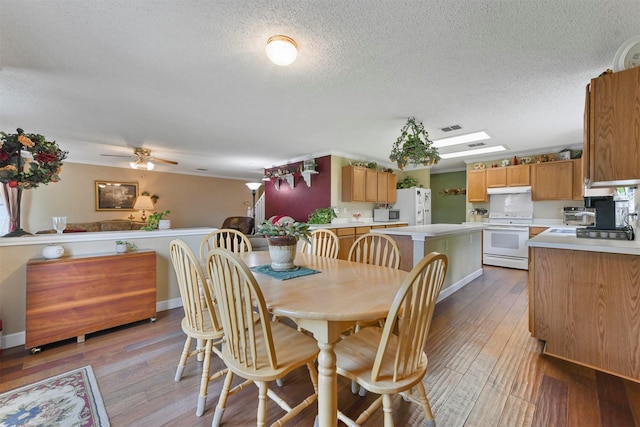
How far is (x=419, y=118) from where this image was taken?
3.21 metres

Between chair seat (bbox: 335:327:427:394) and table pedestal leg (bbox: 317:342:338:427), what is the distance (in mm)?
67

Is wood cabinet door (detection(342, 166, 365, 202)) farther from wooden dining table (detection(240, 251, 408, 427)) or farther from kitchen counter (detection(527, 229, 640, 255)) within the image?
wooden dining table (detection(240, 251, 408, 427))

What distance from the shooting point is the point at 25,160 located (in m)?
2.18

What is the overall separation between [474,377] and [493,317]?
1.27 m

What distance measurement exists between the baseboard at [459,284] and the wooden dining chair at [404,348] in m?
2.36

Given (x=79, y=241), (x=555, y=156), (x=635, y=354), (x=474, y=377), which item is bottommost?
(x=474, y=377)

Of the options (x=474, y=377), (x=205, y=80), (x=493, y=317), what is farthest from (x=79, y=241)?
(x=493, y=317)

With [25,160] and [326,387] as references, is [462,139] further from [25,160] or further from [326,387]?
[25,160]

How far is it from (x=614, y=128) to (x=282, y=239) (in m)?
2.38

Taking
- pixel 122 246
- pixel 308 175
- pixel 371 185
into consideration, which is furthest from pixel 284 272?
pixel 371 185

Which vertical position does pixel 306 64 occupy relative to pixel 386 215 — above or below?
above

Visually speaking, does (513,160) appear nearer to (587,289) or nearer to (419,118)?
(419,118)

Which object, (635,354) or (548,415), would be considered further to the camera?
(635,354)

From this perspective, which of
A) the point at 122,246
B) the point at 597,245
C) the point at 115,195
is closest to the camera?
the point at 597,245
